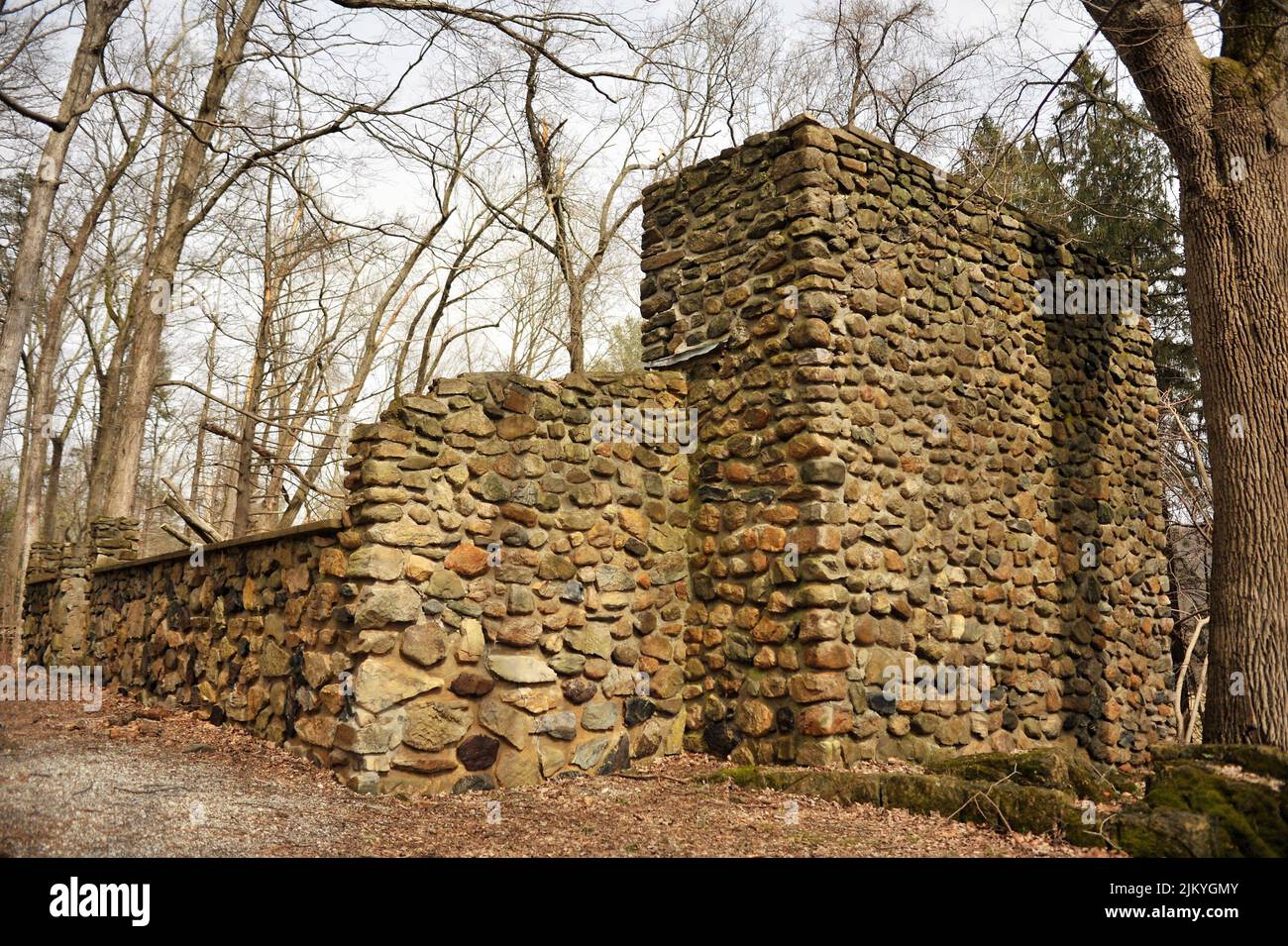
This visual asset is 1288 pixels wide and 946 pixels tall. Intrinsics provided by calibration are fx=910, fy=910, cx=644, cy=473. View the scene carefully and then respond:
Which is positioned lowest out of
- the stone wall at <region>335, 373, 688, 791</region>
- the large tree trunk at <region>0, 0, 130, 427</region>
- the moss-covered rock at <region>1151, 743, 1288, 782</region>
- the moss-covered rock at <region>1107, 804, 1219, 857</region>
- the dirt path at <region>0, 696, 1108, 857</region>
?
the dirt path at <region>0, 696, 1108, 857</region>

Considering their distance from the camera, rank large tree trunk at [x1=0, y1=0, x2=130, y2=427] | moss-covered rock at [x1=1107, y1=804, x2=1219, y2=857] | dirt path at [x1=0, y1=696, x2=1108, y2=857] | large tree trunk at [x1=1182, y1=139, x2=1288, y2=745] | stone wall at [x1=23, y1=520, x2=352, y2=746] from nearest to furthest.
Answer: moss-covered rock at [x1=1107, y1=804, x2=1219, y2=857] < dirt path at [x1=0, y1=696, x2=1108, y2=857] < stone wall at [x1=23, y1=520, x2=352, y2=746] < large tree trunk at [x1=1182, y1=139, x2=1288, y2=745] < large tree trunk at [x1=0, y1=0, x2=130, y2=427]

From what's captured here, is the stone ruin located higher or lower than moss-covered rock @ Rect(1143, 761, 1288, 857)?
higher

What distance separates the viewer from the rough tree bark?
623cm

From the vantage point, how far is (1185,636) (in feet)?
39.5

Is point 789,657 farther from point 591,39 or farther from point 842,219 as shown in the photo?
point 591,39

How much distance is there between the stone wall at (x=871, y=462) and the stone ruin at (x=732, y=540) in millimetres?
24

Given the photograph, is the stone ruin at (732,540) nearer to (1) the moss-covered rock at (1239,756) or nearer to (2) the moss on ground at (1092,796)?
(2) the moss on ground at (1092,796)

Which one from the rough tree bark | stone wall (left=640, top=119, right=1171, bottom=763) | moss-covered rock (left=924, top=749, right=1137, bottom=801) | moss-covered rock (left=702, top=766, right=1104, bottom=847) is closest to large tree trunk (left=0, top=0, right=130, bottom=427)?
stone wall (left=640, top=119, right=1171, bottom=763)

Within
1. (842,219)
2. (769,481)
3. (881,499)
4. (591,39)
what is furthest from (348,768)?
(591,39)

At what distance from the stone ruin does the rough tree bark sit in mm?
1317

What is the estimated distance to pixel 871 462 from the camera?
20.2ft

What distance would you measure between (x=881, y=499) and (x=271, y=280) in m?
12.6

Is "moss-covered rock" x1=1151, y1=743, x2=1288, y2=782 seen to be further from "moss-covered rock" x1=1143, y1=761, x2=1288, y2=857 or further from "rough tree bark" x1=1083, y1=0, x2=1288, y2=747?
"rough tree bark" x1=1083, y1=0, x2=1288, y2=747

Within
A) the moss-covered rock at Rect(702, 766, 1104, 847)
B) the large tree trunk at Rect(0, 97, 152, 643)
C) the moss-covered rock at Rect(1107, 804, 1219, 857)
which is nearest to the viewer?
the moss-covered rock at Rect(1107, 804, 1219, 857)
